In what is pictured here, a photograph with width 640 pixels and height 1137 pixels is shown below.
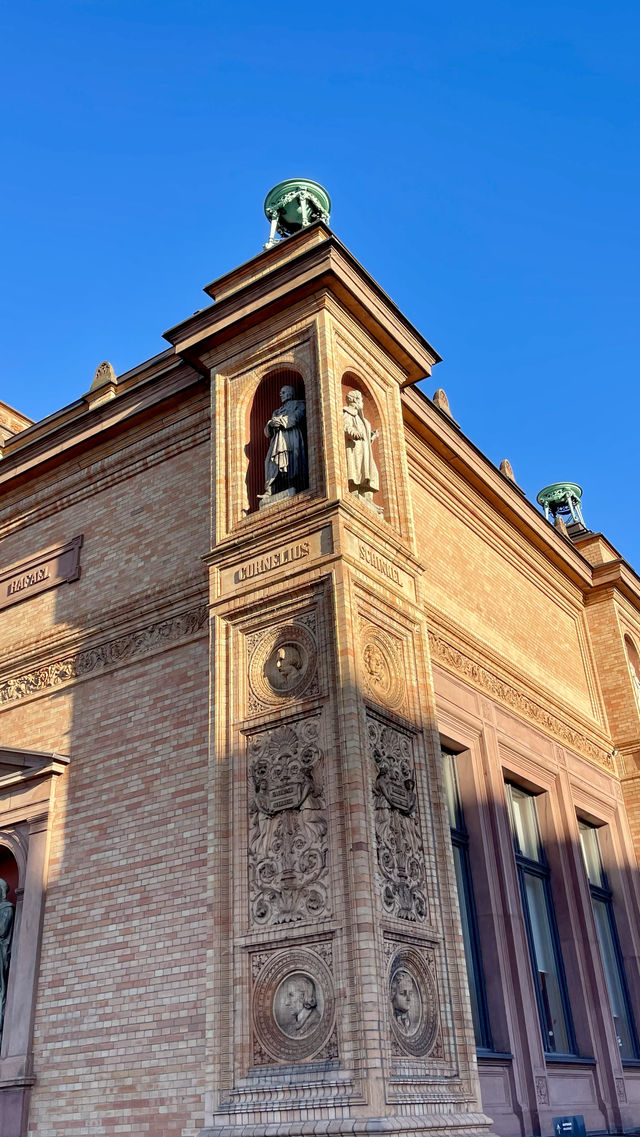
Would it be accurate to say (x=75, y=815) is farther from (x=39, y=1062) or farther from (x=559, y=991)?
(x=559, y=991)

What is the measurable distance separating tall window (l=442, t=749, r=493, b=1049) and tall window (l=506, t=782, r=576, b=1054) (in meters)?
1.67

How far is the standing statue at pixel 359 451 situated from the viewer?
484 inches

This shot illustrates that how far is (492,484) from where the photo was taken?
17016 millimetres

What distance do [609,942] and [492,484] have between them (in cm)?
757

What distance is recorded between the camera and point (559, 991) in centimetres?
1491

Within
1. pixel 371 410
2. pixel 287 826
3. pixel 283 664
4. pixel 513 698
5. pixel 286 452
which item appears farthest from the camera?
pixel 513 698

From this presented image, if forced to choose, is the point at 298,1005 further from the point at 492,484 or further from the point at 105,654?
the point at 492,484

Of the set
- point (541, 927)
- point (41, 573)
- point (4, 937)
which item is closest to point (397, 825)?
point (4, 937)

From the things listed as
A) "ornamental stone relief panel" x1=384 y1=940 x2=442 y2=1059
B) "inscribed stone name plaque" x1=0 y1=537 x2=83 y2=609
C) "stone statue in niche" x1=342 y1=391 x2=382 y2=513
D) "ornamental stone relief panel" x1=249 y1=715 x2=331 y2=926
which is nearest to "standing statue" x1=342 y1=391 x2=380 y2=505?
"stone statue in niche" x1=342 y1=391 x2=382 y2=513

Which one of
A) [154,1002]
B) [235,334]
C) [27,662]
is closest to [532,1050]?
[154,1002]

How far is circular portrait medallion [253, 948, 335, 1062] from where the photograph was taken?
910 cm

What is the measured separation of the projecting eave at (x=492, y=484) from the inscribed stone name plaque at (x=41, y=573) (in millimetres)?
4871

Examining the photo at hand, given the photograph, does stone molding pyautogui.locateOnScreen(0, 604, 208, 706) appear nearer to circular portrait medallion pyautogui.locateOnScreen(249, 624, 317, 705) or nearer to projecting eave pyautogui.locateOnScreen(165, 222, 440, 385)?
circular portrait medallion pyautogui.locateOnScreen(249, 624, 317, 705)

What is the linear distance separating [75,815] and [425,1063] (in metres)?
4.90
